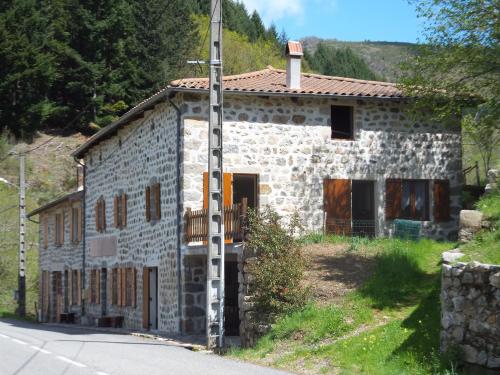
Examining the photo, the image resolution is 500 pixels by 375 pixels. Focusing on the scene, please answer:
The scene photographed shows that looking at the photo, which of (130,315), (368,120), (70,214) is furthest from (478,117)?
(70,214)

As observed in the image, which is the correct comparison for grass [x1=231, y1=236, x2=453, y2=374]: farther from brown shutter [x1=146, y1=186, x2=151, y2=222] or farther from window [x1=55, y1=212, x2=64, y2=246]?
window [x1=55, y1=212, x2=64, y2=246]

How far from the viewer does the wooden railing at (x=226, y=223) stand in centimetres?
1689

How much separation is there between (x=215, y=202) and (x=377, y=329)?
449 centimetres

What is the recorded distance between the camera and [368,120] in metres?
22.1

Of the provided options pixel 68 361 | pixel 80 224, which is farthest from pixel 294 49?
pixel 80 224

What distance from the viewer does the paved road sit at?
38.3ft

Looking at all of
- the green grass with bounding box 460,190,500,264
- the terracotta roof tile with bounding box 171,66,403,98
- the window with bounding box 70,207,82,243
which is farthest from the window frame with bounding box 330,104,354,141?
the window with bounding box 70,207,82,243

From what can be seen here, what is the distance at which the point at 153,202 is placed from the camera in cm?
2214

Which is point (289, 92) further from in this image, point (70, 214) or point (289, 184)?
point (70, 214)

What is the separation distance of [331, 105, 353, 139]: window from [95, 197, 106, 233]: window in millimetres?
9651

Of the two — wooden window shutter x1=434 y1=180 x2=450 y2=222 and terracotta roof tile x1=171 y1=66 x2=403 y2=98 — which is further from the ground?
terracotta roof tile x1=171 y1=66 x2=403 y2=98

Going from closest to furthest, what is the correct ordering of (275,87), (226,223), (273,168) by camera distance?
(226,223) → (273,168) → (275,87)

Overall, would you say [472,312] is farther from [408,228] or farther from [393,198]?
[393,198]

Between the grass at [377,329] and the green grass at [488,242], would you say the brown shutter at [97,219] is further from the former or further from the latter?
the green grass at [488,242]
